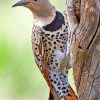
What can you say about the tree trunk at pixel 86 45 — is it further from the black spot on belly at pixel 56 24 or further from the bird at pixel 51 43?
the black spot on belly at pixel 56 24

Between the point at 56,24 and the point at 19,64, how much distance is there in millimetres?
844

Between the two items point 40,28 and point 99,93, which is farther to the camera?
point 40,28

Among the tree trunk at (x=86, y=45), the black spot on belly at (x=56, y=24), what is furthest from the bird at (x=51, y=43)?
the tree trunk at (x=86, y=45)

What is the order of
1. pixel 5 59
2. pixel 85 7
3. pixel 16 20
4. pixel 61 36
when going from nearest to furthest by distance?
1. pixel 85 7
2. pixel 61 36
3. pixel 5 59
4. pixel 16 20

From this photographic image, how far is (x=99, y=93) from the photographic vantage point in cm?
350

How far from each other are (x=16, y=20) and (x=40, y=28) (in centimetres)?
104

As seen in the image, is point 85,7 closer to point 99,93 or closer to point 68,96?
point 99,93

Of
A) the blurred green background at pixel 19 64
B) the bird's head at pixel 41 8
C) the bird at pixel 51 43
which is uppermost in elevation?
the bird's head at pixel 41 8

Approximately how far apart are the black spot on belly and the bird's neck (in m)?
0.03

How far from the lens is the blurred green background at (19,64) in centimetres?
484

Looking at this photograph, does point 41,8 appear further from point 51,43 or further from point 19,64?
point 19,64

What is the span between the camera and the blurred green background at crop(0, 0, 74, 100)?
4.84m

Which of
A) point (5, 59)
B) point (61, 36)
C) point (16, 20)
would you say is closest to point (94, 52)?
point (61, 36)

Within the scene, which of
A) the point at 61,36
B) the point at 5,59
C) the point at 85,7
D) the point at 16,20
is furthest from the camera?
the point at 16,20
